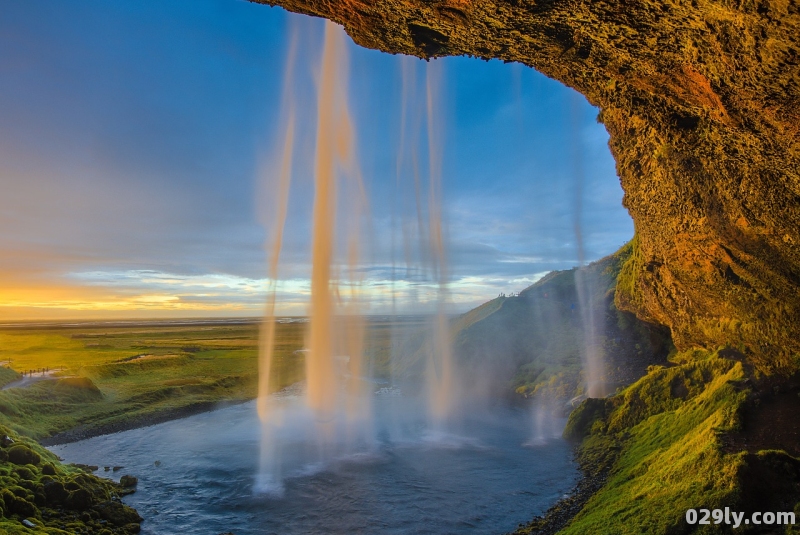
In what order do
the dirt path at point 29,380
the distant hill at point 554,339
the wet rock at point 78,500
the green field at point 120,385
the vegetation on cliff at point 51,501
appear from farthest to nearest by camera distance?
the dirt path at point 29,380, the distant hill at point 554,339, the green field at point 120,385, the wet rock at point 78,500, the vegetation on cliff at point 51,501

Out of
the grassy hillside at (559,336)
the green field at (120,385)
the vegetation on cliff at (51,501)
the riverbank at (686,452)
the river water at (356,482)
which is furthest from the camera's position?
the grassy hillside at (559,336)

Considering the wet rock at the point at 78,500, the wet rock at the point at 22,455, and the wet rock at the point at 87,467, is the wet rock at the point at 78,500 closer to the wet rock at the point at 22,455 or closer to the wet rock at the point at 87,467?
the wet rock at the point at 22,455

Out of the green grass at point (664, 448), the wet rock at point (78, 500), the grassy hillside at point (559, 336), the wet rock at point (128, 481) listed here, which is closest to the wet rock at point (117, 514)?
the wet rock at point (78, 500)

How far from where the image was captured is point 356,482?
23.8m

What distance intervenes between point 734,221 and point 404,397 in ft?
134

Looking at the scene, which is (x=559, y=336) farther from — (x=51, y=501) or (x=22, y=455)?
(x=22, y=455)

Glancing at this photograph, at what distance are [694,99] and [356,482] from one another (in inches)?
939

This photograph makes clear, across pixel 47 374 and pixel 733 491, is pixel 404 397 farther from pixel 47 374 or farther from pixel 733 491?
pixel 47 374

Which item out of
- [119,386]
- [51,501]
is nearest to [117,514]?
[51,501]

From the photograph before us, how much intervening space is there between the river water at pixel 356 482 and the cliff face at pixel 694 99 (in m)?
13.9

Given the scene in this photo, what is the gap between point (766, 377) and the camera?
63.9 ft

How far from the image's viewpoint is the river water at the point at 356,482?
767 inches

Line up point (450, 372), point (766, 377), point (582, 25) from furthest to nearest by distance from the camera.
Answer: point (450, 372), point (766, 377), point (582, 25)

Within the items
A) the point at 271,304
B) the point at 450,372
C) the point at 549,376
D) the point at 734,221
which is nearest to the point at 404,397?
the point at 450,372
